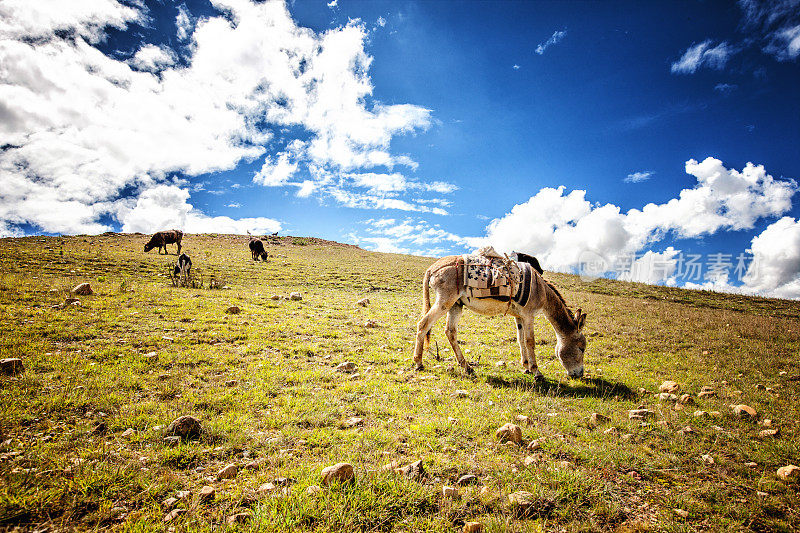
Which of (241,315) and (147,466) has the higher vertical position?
(241,315)

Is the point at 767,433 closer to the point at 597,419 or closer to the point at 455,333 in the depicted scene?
the point at 597,419

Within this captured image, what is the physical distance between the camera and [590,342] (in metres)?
10.8

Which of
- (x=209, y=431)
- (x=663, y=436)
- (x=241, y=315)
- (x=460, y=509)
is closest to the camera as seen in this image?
(x=460, y=509)

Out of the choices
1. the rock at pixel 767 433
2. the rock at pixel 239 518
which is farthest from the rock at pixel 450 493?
the rock at pixel 767 433

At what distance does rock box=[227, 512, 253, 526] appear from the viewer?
263 cm

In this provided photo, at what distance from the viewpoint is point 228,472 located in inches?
130

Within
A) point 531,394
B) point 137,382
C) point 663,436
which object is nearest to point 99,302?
point 137,382

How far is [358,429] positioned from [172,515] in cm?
225

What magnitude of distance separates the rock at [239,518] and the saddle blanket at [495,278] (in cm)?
576

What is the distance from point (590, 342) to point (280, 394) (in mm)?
10265

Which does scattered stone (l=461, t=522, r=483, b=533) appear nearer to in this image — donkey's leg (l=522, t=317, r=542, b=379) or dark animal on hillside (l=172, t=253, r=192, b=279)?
donkey's leg (l=522, t=317, r=542, b=379)

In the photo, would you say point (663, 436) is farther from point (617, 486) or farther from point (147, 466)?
point (147, 466)

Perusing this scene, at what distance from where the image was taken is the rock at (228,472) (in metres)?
3.26

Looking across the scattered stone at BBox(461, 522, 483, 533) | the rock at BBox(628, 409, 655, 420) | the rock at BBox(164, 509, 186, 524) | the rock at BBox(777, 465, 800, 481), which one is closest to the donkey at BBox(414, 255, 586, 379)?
the rock at BBox(628, 409, 655, 420)
